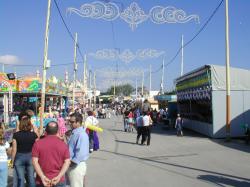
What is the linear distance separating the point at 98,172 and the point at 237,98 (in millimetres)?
13920

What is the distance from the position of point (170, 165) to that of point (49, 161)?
27.7 ft

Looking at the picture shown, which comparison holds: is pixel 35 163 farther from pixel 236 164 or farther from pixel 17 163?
pixel 236 164

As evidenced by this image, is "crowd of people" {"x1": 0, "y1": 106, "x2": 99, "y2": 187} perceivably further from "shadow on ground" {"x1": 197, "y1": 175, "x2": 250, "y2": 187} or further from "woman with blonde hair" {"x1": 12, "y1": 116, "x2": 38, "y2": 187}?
"shadow on ground" {"x1": 197, "y1": 175, "x2": 250, "y2": 187}

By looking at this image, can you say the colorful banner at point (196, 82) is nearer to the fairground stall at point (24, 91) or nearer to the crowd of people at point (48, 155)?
the fairground stall at point (24, 91)

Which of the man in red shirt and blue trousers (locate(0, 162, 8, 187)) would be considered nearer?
the man in red shirt

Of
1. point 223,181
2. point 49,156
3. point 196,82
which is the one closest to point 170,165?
point 223,181

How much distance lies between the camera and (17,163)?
25.5ft

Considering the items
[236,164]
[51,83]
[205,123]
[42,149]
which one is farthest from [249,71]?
[42,149]

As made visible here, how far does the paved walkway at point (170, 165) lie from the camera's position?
10.7m

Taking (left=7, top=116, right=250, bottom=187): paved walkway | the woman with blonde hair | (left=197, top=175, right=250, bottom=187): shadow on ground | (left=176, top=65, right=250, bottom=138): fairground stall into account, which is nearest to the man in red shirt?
the woman with blonde hair

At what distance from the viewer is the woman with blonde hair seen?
7.66m

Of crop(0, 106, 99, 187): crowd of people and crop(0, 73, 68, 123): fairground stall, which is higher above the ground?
crop(0, 73, 68, 123): fairground stall

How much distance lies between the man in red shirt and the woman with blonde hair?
1.87m

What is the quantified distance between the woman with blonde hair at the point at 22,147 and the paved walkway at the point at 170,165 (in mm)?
2646
